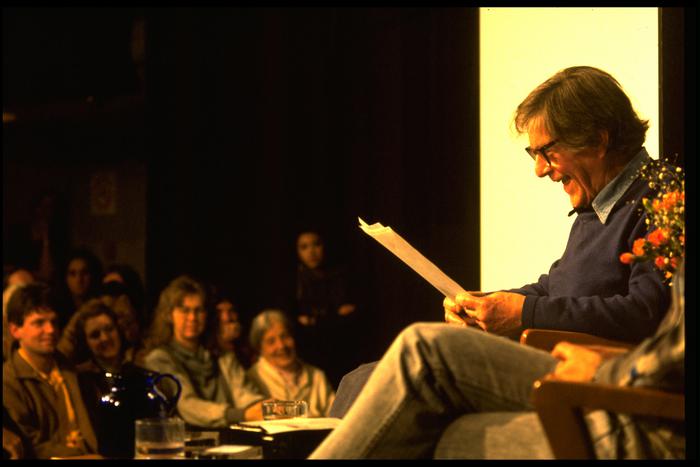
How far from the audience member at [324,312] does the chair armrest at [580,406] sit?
→ 377 cm

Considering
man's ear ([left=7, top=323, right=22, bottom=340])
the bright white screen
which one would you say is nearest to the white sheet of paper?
the bright white screen

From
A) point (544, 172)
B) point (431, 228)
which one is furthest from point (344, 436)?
point (431, 228)

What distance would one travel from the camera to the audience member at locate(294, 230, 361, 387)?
511 cm

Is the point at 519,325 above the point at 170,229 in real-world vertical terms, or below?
below

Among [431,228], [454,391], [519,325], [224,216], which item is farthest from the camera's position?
[224,216]

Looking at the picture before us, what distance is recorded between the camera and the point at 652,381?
4.26 ft

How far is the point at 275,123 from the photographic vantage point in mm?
6258

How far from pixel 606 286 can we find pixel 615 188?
20cm

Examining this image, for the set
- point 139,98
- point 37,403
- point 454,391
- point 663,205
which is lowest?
point 37,403

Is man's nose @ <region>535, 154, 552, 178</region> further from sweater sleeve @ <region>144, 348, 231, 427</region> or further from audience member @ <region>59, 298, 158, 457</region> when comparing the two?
sweater sleeve @ <region>144, 348, 231, 427</region>

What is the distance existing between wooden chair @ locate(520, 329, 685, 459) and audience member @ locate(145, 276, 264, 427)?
326 cm

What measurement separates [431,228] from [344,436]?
3.64m

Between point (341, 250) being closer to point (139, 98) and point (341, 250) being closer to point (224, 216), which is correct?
point (224, 216)

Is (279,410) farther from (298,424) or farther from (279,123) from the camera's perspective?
(279,123)
